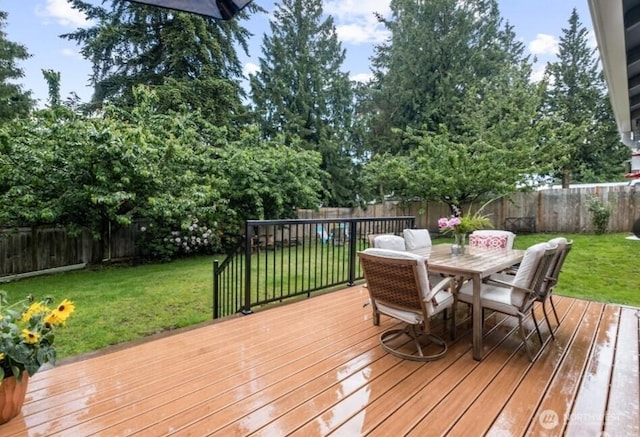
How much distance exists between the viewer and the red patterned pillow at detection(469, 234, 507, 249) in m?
3.94

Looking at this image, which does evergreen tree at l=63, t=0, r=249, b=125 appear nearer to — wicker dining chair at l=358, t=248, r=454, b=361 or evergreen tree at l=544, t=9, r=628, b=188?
wicker dining chair at l=358, t=248, r=454, b=361

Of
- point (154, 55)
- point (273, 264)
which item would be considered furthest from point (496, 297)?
point (154, 55)

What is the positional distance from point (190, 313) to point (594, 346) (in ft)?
13.9

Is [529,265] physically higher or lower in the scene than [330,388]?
higher

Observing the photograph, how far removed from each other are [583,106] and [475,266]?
1993 centimetres

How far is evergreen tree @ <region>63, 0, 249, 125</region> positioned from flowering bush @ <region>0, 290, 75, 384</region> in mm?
11401

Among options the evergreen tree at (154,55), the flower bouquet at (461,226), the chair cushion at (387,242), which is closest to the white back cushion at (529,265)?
the flower bouquet at (461,226)

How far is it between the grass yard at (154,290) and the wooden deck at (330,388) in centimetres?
138

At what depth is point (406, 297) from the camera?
2410mm

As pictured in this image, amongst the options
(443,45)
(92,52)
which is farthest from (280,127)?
(443,45)

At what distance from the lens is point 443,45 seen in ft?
51.7

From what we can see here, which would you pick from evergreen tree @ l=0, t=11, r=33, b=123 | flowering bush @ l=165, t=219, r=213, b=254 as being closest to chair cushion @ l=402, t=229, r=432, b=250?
flowering bush @ l=165, t=219, r=213, b=254

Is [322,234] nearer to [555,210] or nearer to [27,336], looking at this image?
[27,336]

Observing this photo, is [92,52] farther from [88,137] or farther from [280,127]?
[88,137]
